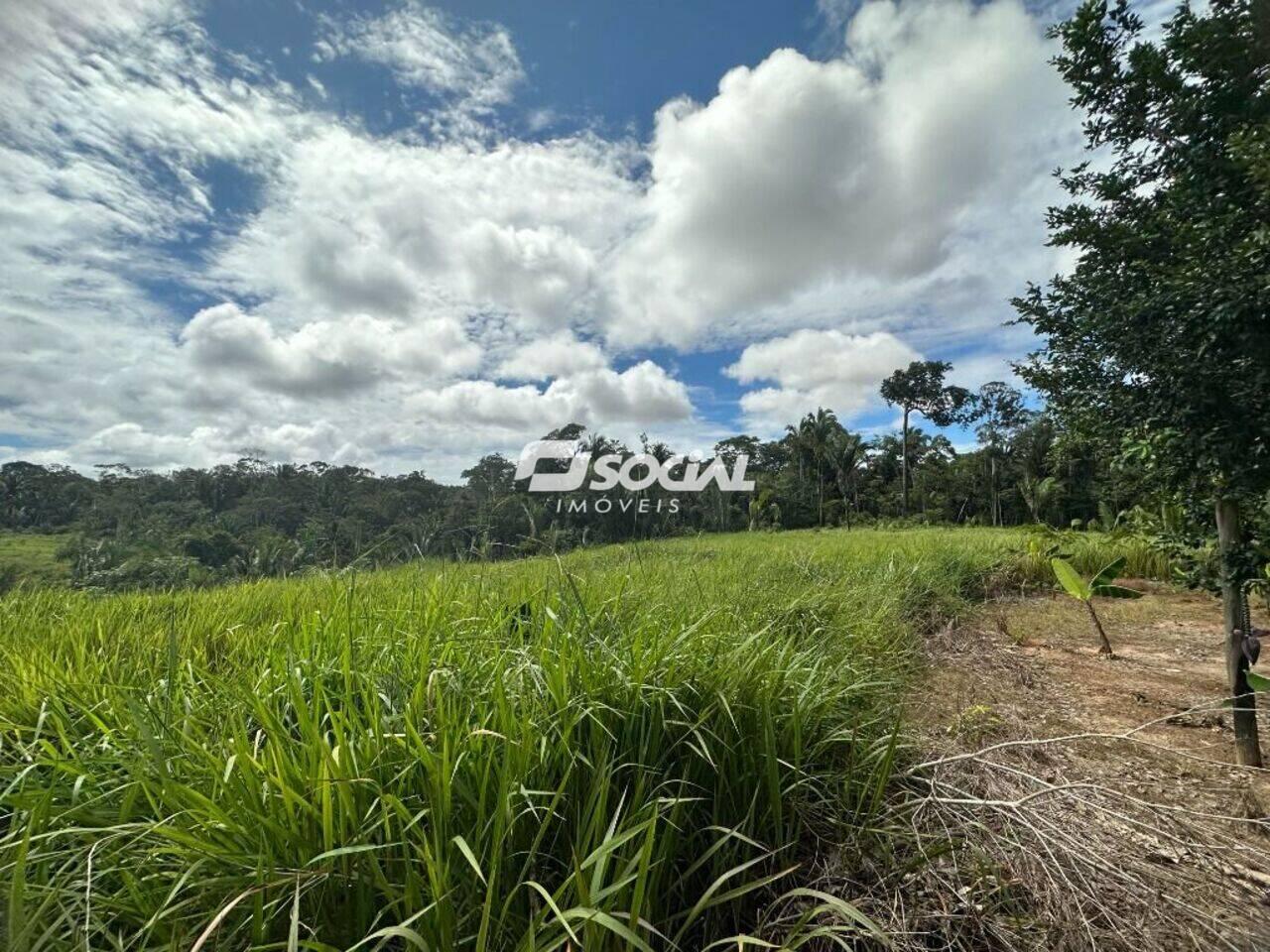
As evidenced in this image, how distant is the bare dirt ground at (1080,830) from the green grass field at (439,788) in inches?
7.5

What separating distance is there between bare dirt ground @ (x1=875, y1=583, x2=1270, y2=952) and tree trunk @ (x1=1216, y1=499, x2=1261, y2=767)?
140 millimetres

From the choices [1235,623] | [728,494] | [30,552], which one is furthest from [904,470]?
[30,552]

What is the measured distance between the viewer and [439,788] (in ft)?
3.35

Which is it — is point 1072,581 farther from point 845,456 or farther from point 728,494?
point 845,456

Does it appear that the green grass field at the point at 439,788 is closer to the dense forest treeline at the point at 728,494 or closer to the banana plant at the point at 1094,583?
the banana plant at the point at 1094,583

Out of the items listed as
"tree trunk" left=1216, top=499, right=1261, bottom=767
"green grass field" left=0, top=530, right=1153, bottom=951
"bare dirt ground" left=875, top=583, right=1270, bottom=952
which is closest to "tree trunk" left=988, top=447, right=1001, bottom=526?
"bare dirt ground" left=875, top=583, right=1270, bottom=952

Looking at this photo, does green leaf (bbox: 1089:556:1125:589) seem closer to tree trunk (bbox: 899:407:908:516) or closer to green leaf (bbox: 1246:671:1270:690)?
green leaf (bbox: 1246:671:1270:690)

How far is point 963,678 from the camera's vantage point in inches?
136

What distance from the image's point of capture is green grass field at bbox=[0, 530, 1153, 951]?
36.6 inches

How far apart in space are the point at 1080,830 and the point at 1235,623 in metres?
1.72

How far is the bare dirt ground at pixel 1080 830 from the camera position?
1.17m

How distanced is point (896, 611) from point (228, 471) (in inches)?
1758

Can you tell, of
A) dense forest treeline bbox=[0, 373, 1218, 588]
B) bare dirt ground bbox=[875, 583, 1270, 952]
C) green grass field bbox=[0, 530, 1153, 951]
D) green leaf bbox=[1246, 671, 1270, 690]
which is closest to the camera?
green grass field bbox=[0, 530, 1153, 951]

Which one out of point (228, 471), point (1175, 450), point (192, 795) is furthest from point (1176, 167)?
point (228, 471)
